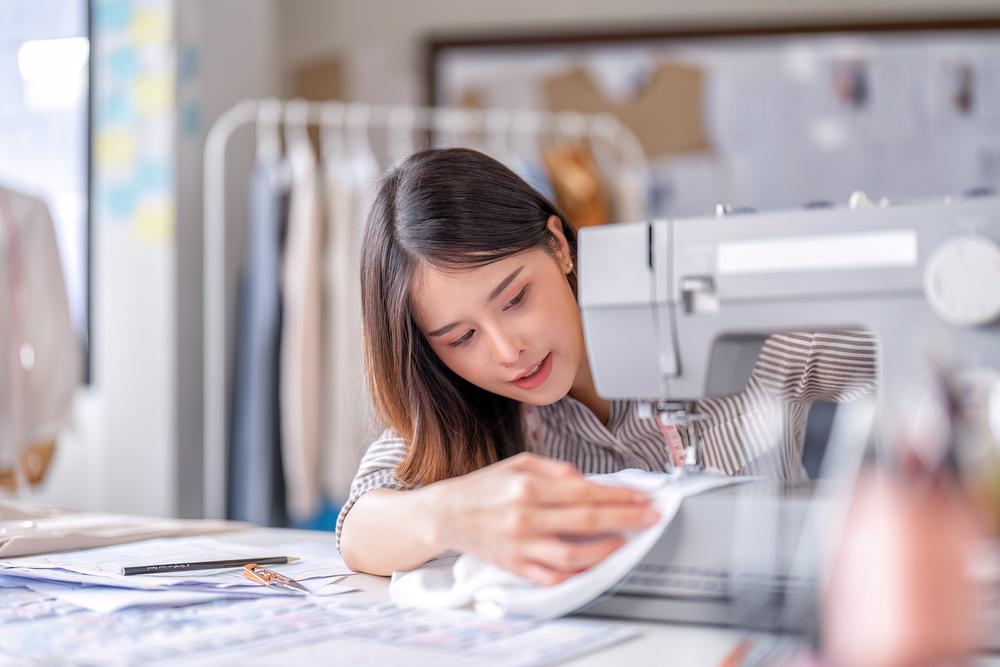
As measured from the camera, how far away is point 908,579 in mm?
510

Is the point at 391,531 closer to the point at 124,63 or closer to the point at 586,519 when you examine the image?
the point at 586,519

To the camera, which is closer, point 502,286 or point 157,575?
point 157,575

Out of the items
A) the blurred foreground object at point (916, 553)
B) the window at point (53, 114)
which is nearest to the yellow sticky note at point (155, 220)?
the window at point (53, 114)

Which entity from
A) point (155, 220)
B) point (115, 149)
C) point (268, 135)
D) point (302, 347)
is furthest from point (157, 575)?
point (268, 135)

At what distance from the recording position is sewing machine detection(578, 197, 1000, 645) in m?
0.89

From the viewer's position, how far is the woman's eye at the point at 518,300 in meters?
1.25

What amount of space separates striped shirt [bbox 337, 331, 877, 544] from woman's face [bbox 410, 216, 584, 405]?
0.13m

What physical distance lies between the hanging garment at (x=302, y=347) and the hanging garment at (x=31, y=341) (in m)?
0.60

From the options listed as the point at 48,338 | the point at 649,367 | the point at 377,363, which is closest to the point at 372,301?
the point at 377,363

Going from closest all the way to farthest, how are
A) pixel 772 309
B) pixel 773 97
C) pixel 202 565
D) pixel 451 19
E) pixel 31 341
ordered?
1. pixel 772 309
2. pixel 202 565
3. pixel 31 341
4. pixel 773 97
5. pixel 451 19

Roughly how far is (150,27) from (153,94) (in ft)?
0.59

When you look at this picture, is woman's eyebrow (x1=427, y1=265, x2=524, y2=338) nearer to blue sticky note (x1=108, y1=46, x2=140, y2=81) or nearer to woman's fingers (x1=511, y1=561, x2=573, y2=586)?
woman's fingers (x1=511, y1=561, x2=573, y2=586)

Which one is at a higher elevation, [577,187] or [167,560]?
[577,187]

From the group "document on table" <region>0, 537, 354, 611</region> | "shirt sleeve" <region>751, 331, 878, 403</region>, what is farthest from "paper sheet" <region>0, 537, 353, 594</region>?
"shirt sleeve" <region>751, 331, 878, 403</region>
